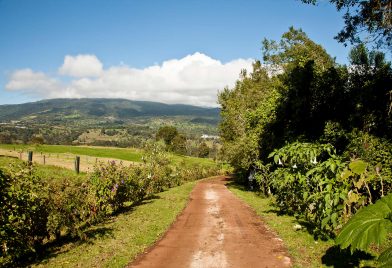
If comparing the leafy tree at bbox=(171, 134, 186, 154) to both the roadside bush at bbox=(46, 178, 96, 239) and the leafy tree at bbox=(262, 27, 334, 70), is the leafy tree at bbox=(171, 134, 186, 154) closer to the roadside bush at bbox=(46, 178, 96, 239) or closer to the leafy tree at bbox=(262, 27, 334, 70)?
the leafy tree at bbox=(262, 27, 334, 70)

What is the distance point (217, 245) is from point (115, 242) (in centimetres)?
337

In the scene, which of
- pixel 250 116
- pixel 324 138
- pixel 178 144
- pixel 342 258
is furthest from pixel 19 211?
pixel 178 144

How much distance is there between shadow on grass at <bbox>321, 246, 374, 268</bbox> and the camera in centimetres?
865

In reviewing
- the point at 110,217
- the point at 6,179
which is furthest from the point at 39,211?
the point at 110,217

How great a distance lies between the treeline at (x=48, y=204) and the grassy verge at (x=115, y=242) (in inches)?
20.7

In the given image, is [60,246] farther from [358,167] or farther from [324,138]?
[324,138]

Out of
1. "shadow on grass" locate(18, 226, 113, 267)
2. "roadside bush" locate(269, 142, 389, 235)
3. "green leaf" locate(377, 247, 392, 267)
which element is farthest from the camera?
"shadow on grass" locate(18, 226, 113, 267)

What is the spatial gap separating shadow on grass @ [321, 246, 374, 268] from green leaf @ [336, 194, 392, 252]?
6.29 m

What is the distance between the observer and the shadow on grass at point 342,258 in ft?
28.4

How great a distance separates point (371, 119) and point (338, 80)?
14.2 ft

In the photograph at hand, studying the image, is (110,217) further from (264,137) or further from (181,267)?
(264,137)

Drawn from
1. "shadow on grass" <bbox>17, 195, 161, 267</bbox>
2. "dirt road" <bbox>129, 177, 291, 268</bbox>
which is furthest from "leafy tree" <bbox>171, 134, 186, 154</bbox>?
"shadow on grass" <bbox>17, 195, 161, 267</bbox>

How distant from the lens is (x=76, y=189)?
12.7 meters

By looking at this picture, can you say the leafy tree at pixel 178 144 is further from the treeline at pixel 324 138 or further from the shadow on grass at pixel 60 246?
the shadow on grass at pixel 60 246
